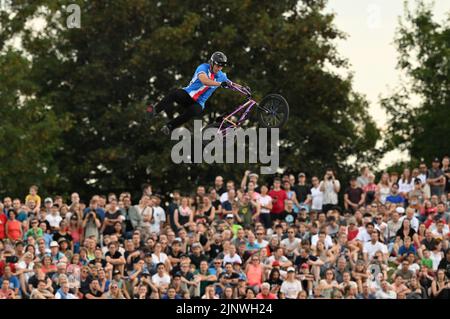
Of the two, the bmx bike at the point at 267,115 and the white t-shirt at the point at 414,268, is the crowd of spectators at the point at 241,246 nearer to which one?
the white t-shirt at the point at 414,268

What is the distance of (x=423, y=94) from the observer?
52.2 m

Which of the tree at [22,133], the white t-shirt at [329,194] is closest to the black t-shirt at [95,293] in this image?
the white t-shirt at [329,194]

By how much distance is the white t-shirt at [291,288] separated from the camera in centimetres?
2850

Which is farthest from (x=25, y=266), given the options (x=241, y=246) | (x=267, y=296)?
(x=267, y=296)

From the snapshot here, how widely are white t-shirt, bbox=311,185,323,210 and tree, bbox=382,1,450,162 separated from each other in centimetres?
1781

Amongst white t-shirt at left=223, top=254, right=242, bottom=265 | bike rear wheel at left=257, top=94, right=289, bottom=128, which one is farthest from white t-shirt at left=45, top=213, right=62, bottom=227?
bike rear wheel at left=257, top=94, right=289, bottom=128

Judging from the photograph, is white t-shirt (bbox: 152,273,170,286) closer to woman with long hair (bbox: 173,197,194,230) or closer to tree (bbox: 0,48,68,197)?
woman with long hair (bbox: 173,197,194,230)

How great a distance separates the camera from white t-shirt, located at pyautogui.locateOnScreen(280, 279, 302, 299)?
1122 inches

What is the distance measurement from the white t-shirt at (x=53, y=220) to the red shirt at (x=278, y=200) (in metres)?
5.49

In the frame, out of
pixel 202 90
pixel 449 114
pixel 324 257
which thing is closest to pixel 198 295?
pixel 324 257

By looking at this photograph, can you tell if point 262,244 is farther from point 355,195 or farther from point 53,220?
point 53,220

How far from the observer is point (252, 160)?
44.3 metres

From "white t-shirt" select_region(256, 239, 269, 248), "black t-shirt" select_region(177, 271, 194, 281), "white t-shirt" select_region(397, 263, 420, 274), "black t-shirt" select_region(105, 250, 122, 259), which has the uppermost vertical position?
"white t-shirt" select_region(256, 239, 269, 248)

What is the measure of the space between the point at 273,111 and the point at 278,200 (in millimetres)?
7535
